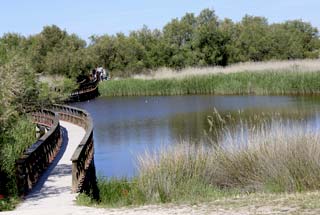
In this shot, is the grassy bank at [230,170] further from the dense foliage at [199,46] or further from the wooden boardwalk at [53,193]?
the dense foliage at [199,46]

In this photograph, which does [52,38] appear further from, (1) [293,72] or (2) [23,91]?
(2) [23,91]

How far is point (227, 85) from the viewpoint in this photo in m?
44.2

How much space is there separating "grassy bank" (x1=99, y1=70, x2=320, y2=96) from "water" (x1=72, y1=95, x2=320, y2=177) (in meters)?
1.90

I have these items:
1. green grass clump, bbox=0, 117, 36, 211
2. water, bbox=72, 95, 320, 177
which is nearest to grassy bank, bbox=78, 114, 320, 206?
green grass clump, bbox=0, 117, 36, 211

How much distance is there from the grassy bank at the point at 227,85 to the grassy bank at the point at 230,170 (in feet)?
93.0

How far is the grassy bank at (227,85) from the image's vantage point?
40.5 metres

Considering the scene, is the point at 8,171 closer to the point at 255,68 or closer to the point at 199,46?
the point at 255,68

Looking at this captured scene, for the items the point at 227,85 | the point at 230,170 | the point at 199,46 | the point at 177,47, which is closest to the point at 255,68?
the point at 227,85

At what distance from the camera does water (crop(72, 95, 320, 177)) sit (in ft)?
61.7

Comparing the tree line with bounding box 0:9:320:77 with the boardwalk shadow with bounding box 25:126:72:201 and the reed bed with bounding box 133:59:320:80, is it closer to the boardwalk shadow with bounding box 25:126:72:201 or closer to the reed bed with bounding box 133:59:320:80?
the reed bed with bounding box 133:59:320:80

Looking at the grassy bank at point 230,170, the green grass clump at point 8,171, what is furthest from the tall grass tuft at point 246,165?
the green grass clump at point 8,171

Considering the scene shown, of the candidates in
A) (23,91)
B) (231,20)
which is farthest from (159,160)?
(231,20)

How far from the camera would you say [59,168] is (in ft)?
47.0

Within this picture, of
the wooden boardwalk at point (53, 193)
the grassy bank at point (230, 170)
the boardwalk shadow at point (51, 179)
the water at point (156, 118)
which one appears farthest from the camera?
the water at point (156, 118)
